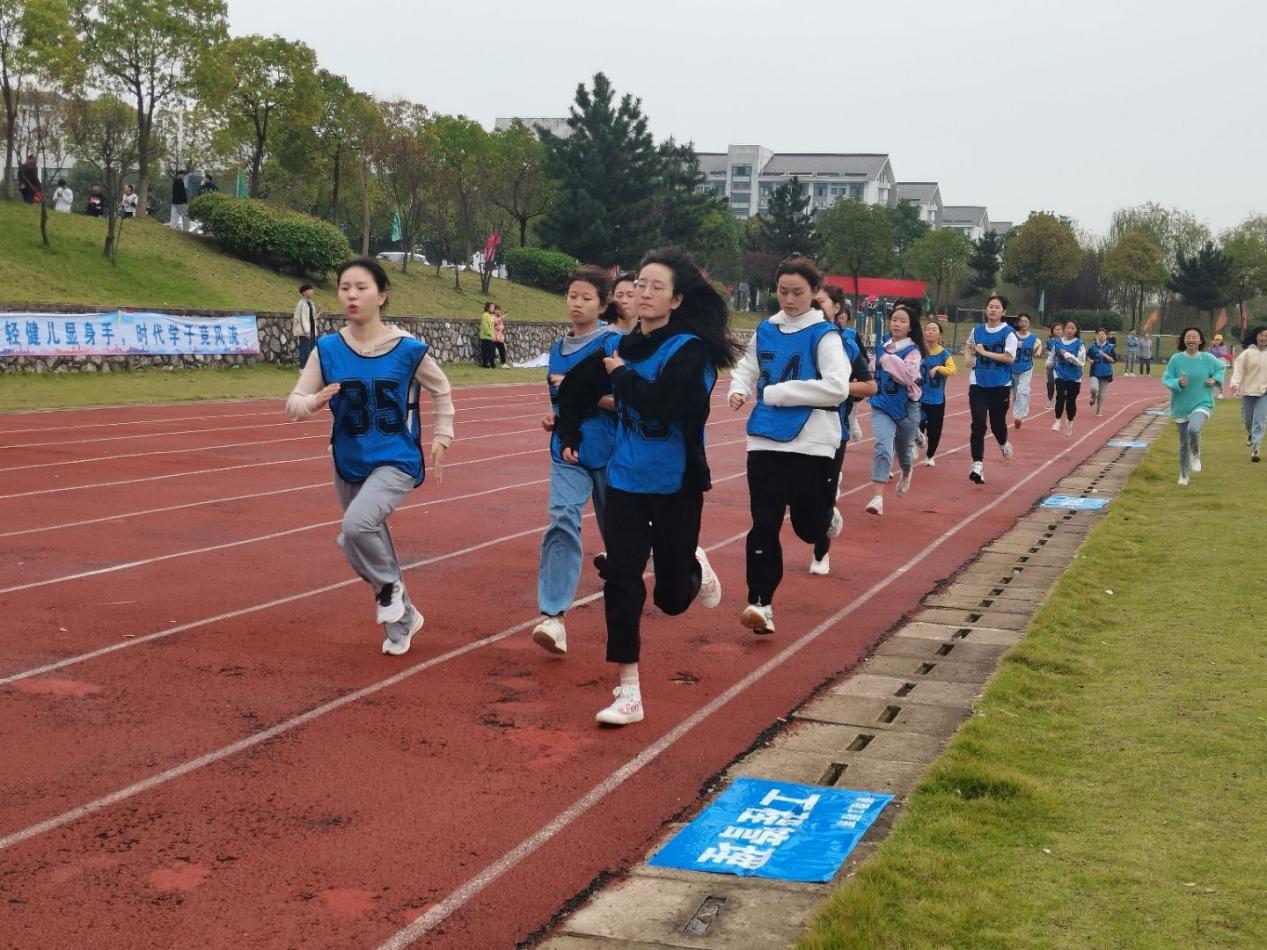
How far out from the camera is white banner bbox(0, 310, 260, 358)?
75.4 ft

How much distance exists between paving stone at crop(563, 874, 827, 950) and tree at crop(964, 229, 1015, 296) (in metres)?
81.5

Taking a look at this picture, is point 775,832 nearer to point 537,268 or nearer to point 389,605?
point 389,605

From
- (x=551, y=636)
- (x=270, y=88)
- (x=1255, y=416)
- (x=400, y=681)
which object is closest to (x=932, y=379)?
(x=1255, y=416)

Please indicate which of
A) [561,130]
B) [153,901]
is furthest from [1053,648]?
[561,130]

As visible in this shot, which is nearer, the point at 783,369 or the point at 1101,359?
the point at 783,369

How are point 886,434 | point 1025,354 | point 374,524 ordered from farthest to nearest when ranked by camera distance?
point 1025,354
point 886,434
point 374,524

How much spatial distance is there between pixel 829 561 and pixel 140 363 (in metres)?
18.7

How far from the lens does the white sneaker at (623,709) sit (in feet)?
18.8

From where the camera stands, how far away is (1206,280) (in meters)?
76.7

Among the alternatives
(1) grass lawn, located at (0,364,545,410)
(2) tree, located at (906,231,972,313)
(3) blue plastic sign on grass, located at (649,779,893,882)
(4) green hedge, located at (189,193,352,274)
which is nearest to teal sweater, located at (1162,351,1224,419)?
(3) blue plastic sign on grass, located at (649,779,893,882)

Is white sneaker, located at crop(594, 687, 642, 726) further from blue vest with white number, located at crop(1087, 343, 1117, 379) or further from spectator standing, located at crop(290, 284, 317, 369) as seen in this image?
spectator standing, located at crop(290, 284, 317, 369)

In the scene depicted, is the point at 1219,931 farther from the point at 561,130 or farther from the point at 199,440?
the point at 561,130

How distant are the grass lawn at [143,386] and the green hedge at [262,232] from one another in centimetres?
795

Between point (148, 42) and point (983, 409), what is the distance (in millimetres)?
25469
